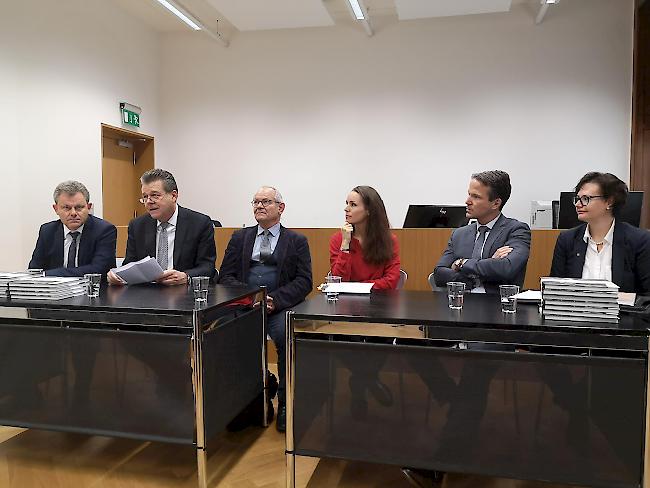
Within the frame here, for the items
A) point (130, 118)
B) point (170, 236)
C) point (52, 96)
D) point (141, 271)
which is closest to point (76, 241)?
point (170, 236)

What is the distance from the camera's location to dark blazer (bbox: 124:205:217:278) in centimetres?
296

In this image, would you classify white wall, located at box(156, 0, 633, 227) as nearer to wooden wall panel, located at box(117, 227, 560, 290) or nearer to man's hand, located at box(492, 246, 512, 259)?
wooden wall panel, located at box(117, 227, 560, 290)

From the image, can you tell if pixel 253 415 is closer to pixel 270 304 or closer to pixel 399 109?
pixel 270 304

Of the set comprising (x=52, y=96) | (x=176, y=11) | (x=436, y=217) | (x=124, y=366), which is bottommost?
(x=124, y=366)

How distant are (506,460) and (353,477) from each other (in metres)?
0.70

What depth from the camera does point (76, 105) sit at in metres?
5.70

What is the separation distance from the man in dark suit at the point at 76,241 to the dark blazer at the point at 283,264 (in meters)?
0.68

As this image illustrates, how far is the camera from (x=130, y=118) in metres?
6.60

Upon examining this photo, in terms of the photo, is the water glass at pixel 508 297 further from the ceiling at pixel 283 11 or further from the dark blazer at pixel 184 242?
the ceiling at pixel 283 11

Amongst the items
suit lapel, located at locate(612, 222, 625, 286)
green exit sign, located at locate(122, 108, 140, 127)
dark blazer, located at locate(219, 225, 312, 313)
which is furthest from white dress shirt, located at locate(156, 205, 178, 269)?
green exit sign, located at locate(122, 108, 140, 127)

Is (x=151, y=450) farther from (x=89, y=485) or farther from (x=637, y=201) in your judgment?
(x=637, y=201)

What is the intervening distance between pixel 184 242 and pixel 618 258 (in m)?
2.19

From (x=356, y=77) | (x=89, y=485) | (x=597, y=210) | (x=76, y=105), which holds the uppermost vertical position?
(x=356, y=77)

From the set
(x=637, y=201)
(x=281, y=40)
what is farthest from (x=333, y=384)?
(x=281, y=40)
